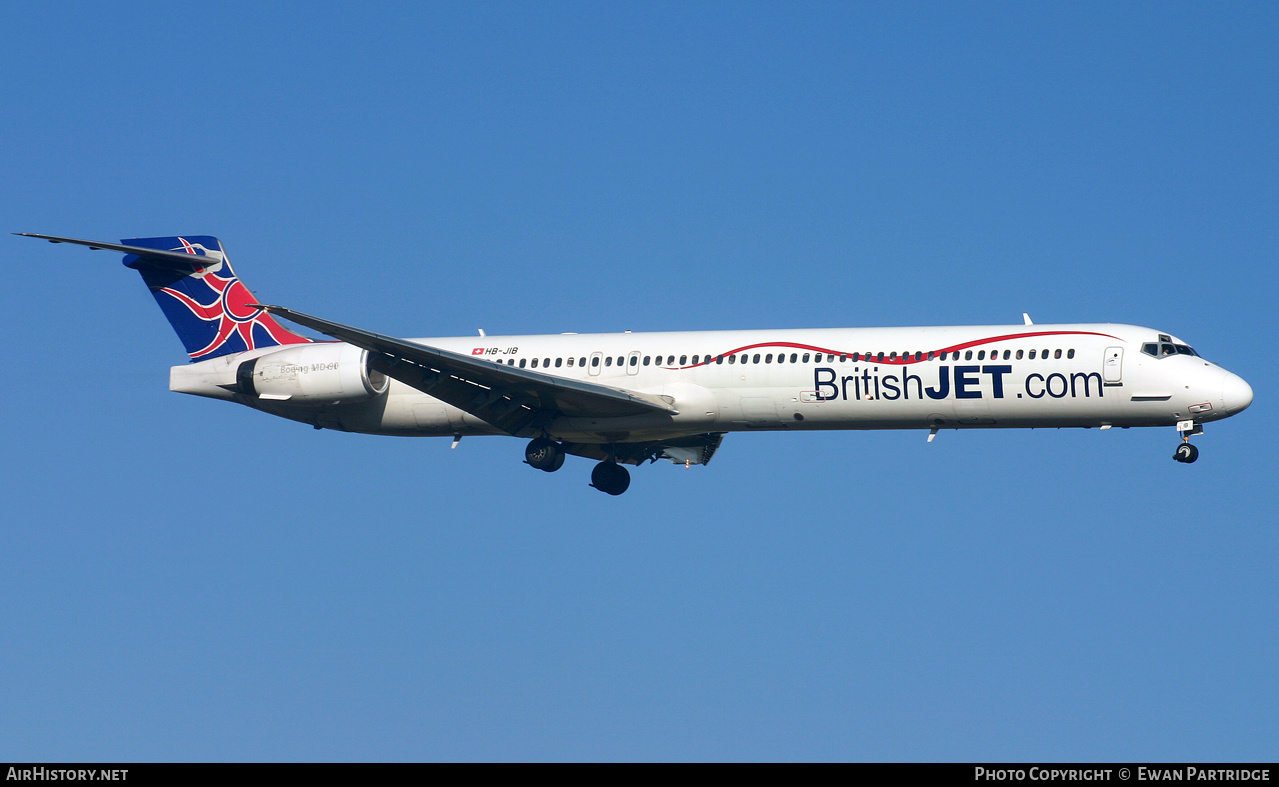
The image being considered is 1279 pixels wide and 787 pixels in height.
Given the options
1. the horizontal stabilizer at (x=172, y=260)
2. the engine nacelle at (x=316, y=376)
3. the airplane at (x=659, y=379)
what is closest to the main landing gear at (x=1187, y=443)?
the airplane at (x=659, y=379)

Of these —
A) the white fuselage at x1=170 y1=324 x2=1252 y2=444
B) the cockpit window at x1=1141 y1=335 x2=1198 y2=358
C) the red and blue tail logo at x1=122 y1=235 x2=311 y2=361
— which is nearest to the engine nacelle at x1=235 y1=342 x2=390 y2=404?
the white fuselage at x1=170 y1=324 x2=1252 y2=444

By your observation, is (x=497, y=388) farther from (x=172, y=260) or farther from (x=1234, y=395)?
(x=1234, y=395)

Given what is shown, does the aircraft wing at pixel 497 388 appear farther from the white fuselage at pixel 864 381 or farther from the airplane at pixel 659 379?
the white fuselage at pixel 864 381

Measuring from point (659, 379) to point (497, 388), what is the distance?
13.1ft

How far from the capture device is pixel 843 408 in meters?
36.6

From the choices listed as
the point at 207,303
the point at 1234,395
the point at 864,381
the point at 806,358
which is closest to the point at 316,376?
the point at 207,303

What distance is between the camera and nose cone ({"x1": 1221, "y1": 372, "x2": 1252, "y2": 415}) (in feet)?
113

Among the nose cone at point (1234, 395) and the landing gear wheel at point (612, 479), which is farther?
the landing gear wheel at point (612, 479)

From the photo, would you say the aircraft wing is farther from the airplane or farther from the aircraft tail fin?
the aircraft tail fin

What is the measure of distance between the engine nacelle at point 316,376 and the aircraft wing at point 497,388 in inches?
50.4

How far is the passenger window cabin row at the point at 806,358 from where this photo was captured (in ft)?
116

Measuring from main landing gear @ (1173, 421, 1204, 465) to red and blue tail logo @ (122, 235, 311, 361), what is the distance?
22.8m
